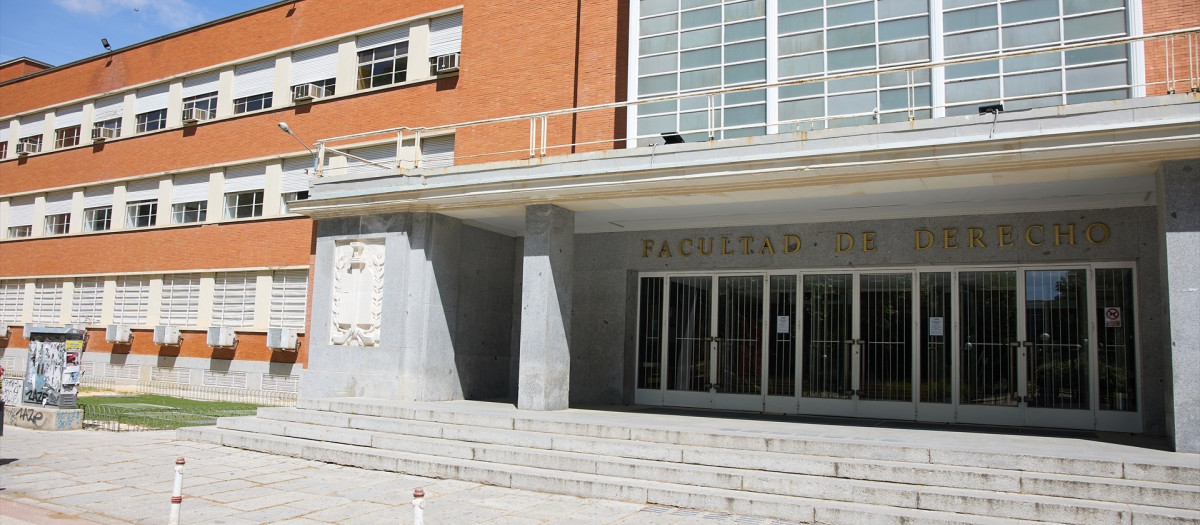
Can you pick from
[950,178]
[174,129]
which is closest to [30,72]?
[174,129]

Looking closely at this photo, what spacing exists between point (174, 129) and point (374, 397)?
16488mm

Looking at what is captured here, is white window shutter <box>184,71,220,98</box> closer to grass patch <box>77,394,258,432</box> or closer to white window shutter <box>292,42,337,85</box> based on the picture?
white window shutter <box>292,42,337,85</box>

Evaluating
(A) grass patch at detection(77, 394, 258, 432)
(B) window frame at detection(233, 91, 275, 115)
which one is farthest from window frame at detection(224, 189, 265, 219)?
(A) grass patch at detection(77, 394, 258, 432)

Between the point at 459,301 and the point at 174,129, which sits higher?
the point at 174,129

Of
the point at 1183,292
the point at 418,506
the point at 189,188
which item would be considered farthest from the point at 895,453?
the point at 189,188

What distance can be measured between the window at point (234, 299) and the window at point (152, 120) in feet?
21.6

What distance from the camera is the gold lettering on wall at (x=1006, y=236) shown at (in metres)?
12.7

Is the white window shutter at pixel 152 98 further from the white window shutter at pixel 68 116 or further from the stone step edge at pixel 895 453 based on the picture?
the stone step edge at pixel 895 453

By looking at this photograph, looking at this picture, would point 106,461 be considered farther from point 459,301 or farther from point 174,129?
point 174,129

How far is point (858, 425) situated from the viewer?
12.1 m

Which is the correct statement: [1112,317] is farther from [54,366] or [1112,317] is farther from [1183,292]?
[54,366]

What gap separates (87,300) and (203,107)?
26.1ft

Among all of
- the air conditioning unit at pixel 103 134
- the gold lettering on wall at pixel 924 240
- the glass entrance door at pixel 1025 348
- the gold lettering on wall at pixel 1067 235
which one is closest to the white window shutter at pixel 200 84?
the air conditioning unit at pixel 103 134

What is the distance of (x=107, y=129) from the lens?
28.8 meters
